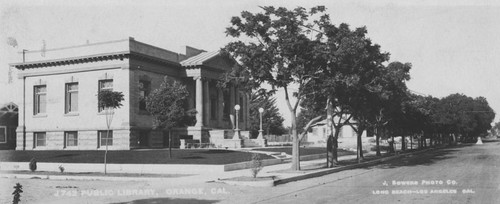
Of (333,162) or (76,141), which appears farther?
(76,141)

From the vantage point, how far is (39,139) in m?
48.5

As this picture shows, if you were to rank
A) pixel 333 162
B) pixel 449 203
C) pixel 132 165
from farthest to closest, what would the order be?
pixel 333 162 < pixel 132 165 < pixel 449 203

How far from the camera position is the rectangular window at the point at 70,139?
4675 centimetres

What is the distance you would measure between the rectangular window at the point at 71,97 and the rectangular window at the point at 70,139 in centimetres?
221

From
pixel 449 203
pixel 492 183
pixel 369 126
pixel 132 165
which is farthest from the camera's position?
pixel 369 126

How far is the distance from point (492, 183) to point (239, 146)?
28.2 metres

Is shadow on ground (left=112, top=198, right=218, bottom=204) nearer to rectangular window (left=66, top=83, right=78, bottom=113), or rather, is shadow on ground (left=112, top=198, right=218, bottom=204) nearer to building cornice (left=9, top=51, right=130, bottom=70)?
building cornice (left=9, top=51, right=130, bottom=70)

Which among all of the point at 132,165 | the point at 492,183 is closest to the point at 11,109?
the point at 132,165

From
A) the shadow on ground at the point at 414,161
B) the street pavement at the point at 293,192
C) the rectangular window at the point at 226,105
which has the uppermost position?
the rectangular window at the point at 226,105

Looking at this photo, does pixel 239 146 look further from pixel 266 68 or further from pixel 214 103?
pixel 266 68

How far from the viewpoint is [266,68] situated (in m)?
25.4

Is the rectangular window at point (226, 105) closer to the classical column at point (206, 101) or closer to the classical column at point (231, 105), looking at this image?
the classical column at point (231, 105)

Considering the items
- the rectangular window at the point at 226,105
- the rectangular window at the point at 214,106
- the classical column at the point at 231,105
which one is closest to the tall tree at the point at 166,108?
the rectangular window at the point at 214,106

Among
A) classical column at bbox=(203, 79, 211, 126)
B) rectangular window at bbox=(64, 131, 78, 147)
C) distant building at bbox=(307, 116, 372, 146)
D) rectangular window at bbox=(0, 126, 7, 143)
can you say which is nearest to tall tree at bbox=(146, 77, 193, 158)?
rectangular window at bbox=(64, 131, 78, 147)
